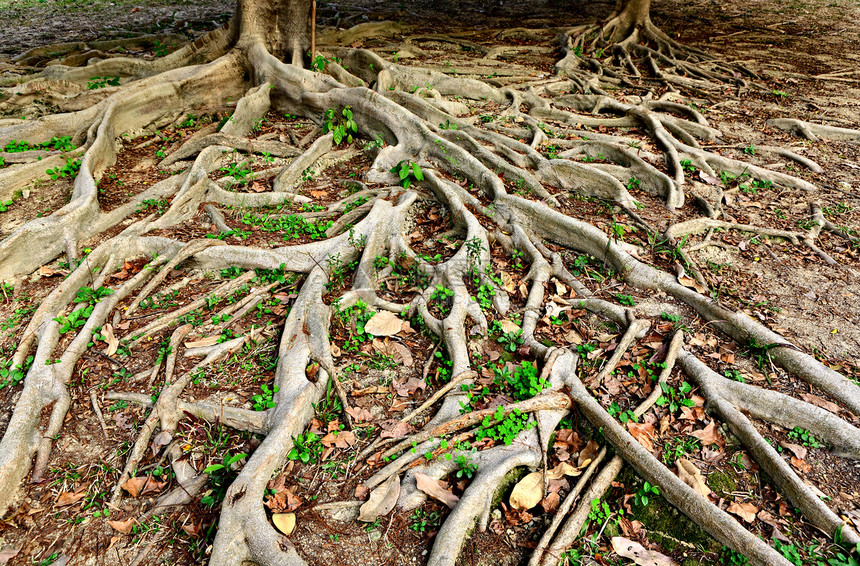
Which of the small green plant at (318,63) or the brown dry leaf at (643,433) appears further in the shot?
the small green plant at (318,63)

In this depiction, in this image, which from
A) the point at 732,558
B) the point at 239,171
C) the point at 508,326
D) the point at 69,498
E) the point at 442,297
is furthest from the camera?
the point at 239,171

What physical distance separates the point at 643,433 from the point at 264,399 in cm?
233

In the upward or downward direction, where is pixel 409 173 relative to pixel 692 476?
upward

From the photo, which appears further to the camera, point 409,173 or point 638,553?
point 409,173

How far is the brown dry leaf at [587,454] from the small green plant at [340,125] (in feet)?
14.8

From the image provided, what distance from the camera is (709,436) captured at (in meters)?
3.09

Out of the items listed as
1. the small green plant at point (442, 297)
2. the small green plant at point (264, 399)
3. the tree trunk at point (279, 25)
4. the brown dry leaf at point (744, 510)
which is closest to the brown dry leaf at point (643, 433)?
the brown dry leaf at point (744, 510)

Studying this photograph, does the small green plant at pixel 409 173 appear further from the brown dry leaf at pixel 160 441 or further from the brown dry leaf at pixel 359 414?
the brown dry leaf at pixel 160 441

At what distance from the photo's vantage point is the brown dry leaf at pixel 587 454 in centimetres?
300

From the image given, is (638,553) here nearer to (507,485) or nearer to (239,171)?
(507,485)

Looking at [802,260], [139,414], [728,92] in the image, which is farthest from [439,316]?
[728,92]

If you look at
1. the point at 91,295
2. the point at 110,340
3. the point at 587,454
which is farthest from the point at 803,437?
the point at 91,295

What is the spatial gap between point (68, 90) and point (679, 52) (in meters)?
9.78

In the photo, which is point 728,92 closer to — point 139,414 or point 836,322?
point 836,322
